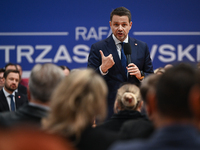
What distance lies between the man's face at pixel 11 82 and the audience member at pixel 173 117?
366 cm

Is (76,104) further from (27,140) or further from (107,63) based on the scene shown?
(107,63)

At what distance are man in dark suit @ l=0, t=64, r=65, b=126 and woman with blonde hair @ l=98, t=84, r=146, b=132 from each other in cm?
55

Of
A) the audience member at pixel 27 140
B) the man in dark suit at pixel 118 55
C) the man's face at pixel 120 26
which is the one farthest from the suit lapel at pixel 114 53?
the audience member at pixel 27 140

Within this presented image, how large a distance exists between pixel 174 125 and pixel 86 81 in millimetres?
512

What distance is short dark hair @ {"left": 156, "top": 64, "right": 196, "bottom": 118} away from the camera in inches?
37.2

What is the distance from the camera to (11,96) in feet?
13.9

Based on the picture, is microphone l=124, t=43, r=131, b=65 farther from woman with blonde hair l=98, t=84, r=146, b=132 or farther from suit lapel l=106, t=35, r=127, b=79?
woman with blonde hair l=98, t=84, r=146, b=132

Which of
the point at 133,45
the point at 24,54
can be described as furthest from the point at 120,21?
the point at 24,54

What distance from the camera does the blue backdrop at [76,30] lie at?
5.87m

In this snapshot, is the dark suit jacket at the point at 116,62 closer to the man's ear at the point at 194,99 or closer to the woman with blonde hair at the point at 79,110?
the woman with blonde hair at the point at 79,110

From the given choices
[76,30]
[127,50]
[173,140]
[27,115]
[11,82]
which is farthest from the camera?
[76,30]

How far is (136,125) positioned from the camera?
5.13 feet

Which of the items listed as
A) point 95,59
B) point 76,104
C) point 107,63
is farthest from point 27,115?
point 95,59

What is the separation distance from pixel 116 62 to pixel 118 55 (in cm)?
10
